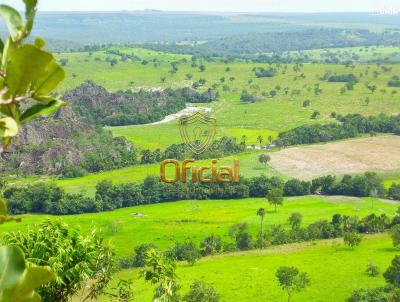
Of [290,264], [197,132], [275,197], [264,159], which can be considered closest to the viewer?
[290,264]

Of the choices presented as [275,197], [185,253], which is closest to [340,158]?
[275,197]

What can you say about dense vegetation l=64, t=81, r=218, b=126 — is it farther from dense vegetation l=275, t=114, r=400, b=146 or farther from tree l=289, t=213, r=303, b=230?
tree l=289, t=213, r=303, b=230

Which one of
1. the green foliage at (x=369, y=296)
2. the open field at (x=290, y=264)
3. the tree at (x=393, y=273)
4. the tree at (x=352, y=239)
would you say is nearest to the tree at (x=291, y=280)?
the open field at (x=290, y=264)

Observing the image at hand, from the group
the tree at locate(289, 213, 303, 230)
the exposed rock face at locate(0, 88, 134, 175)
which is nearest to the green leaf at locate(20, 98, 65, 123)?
the tree at locate(289, 213, 303, 230)

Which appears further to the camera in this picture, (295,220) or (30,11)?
(295,220)

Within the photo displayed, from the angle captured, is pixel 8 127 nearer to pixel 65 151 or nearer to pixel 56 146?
pixel 65 151

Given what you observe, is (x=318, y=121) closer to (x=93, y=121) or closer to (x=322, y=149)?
(x=322, y=149)

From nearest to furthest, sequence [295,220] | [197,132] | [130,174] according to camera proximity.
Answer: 1. [295,220]
2. [130,174]
3. [197,132]

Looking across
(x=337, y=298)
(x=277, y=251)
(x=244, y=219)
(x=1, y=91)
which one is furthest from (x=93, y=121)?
(x=1, y=91)
